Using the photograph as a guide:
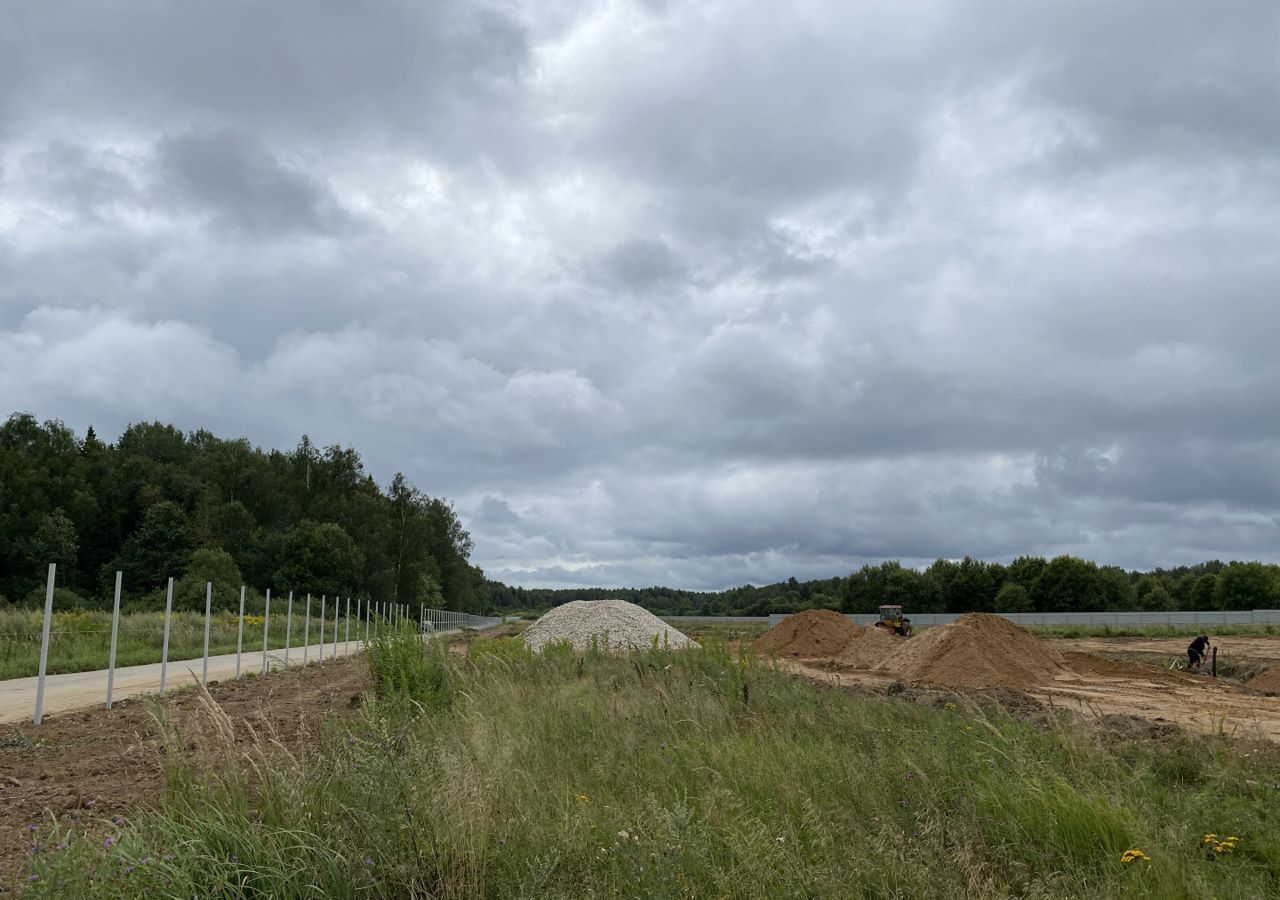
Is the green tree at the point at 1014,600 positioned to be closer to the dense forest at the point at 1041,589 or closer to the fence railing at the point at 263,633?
the dense forest at the point at 1041,589

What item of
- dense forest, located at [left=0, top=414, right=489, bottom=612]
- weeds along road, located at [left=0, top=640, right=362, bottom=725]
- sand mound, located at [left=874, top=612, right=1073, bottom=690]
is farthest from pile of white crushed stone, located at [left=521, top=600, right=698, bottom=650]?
dense forest, located at [left=0, top=414, right=489, bottom=612]

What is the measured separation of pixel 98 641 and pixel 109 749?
20.6m

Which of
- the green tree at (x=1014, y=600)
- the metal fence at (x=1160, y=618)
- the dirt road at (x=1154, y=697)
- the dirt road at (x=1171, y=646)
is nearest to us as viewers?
the dirt road at (x=1154, y=697)

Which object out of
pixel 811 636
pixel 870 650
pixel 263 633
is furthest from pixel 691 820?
pixel 811 636

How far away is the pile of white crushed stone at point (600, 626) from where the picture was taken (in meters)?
29.6

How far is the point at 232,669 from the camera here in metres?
21.9

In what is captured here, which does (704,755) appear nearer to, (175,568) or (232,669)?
(232,669)

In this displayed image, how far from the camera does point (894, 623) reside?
4338 cm

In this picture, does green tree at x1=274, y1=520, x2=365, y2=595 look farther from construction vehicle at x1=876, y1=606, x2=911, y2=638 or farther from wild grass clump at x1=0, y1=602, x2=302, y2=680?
construction vehicle at x1=876, y1=606, x2=911, y2=638

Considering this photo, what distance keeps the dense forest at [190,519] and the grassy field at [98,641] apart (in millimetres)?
28217

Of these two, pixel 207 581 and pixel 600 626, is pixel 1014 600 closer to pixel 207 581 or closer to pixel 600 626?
pixel 600 626

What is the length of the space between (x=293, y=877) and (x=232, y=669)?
63.5 ft

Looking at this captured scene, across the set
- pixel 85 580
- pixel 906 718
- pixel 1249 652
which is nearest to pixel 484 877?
pixel 906 718

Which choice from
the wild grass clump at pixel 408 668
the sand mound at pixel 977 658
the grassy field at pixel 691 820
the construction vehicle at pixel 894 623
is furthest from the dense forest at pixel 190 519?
the grassy field at pixel 691 820
